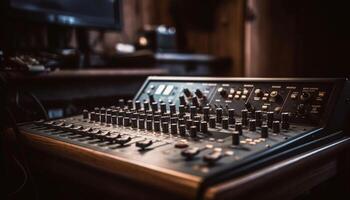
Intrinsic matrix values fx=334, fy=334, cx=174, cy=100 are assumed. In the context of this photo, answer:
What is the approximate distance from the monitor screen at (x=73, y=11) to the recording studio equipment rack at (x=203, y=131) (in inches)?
34.1

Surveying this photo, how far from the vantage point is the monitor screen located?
5.71ft

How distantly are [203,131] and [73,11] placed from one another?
144cm

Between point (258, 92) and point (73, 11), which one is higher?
point (73, 11)

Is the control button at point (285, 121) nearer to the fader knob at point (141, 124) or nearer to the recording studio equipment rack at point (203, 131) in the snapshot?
the recording studio equipment rack at point (203, 131)

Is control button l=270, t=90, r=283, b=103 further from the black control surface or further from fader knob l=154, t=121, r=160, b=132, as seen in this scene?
fader knob l=154, t=121, r=160, b=132

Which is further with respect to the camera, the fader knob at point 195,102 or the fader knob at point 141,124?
the fader knob at point 195,102

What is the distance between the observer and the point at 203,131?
858mm

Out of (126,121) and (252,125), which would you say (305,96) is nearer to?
(252,125)

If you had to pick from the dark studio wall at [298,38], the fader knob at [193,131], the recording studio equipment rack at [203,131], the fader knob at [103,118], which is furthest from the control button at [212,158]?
the dark studio wall at [298,38]

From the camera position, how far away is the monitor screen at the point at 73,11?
68.5 inches

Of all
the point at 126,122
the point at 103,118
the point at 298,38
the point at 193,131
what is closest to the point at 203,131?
the point at 193,131

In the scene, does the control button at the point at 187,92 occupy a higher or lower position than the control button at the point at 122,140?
higher

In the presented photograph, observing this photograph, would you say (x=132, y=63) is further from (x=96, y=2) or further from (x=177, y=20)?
(x=177, y=20)

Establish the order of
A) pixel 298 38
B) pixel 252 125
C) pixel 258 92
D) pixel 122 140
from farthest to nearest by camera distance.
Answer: pixel 298 38 → pixel 258 92 → pixel 252 125 → pixel 122 140
